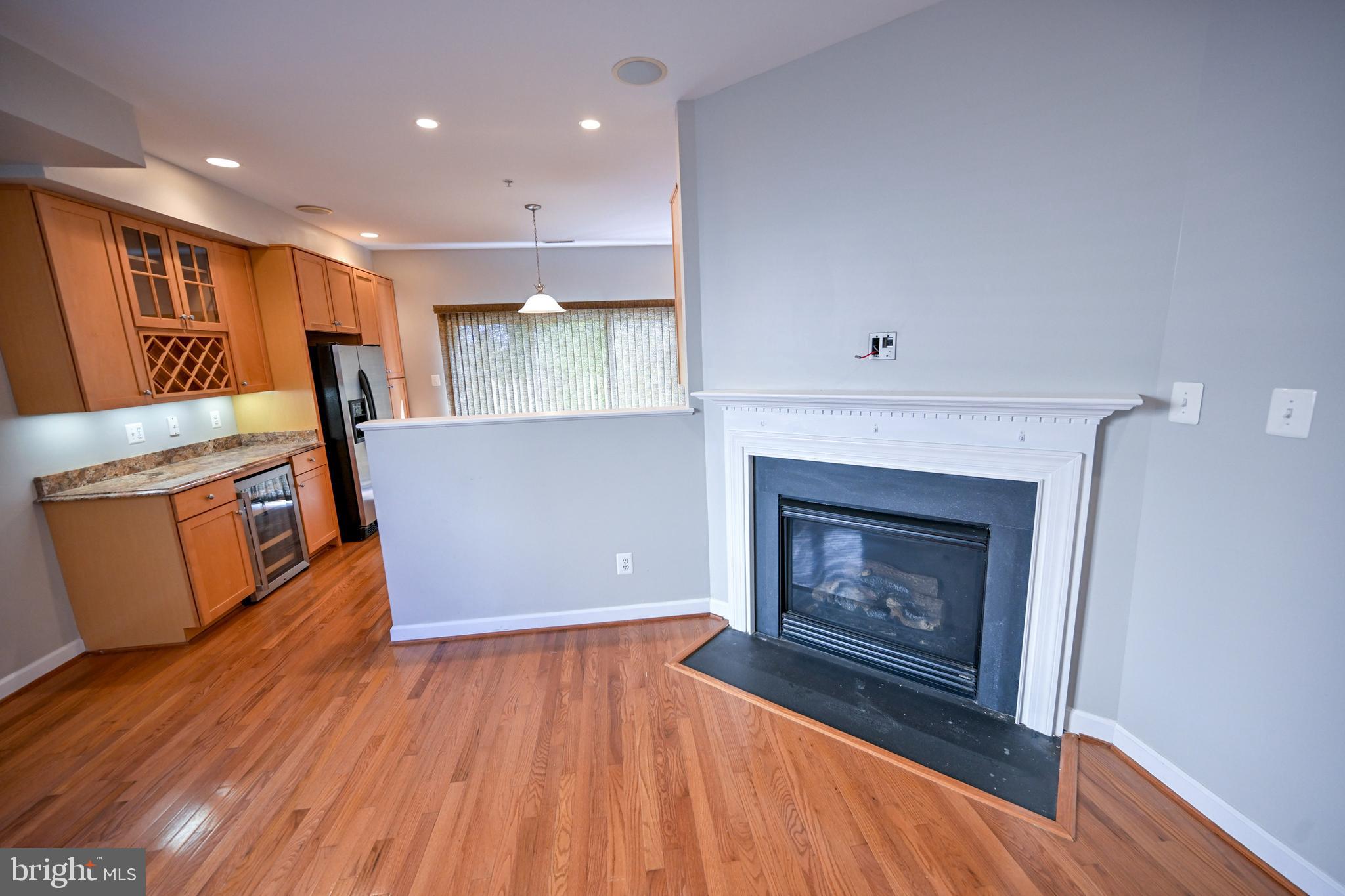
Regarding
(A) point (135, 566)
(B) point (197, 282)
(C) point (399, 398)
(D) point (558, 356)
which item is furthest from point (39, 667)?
(D) point (558, 356)

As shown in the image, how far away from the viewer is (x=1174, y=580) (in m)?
1.48

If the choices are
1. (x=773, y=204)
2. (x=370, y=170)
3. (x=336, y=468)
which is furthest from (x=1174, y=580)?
(x=336, y=468)

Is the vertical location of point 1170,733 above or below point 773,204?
below

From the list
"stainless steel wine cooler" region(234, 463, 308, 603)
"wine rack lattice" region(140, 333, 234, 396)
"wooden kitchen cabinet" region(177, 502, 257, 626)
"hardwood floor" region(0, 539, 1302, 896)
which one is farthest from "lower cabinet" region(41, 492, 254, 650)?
"wine rack lattice" region(140, 333, 234, 396)

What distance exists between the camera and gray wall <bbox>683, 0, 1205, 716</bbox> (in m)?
1.41

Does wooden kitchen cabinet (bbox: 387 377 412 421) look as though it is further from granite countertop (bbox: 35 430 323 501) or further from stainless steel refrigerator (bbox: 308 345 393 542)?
granite countertop (bbox: 35 430 323 501)

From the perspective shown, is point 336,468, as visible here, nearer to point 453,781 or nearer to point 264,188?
point 264,188

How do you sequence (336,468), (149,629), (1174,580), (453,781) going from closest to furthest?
(1174,580) → (453,781) → (149,629) → (336,468)

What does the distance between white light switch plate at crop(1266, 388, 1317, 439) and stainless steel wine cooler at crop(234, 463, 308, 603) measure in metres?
4.39

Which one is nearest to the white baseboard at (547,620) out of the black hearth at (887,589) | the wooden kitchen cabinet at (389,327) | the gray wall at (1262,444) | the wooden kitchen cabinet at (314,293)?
the black hearth at (887,589)

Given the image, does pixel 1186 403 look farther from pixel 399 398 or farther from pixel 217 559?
pixel 399 398

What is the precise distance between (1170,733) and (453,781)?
2293 mm

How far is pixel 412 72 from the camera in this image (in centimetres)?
190

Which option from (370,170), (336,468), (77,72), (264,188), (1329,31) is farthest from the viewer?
(336,468)
